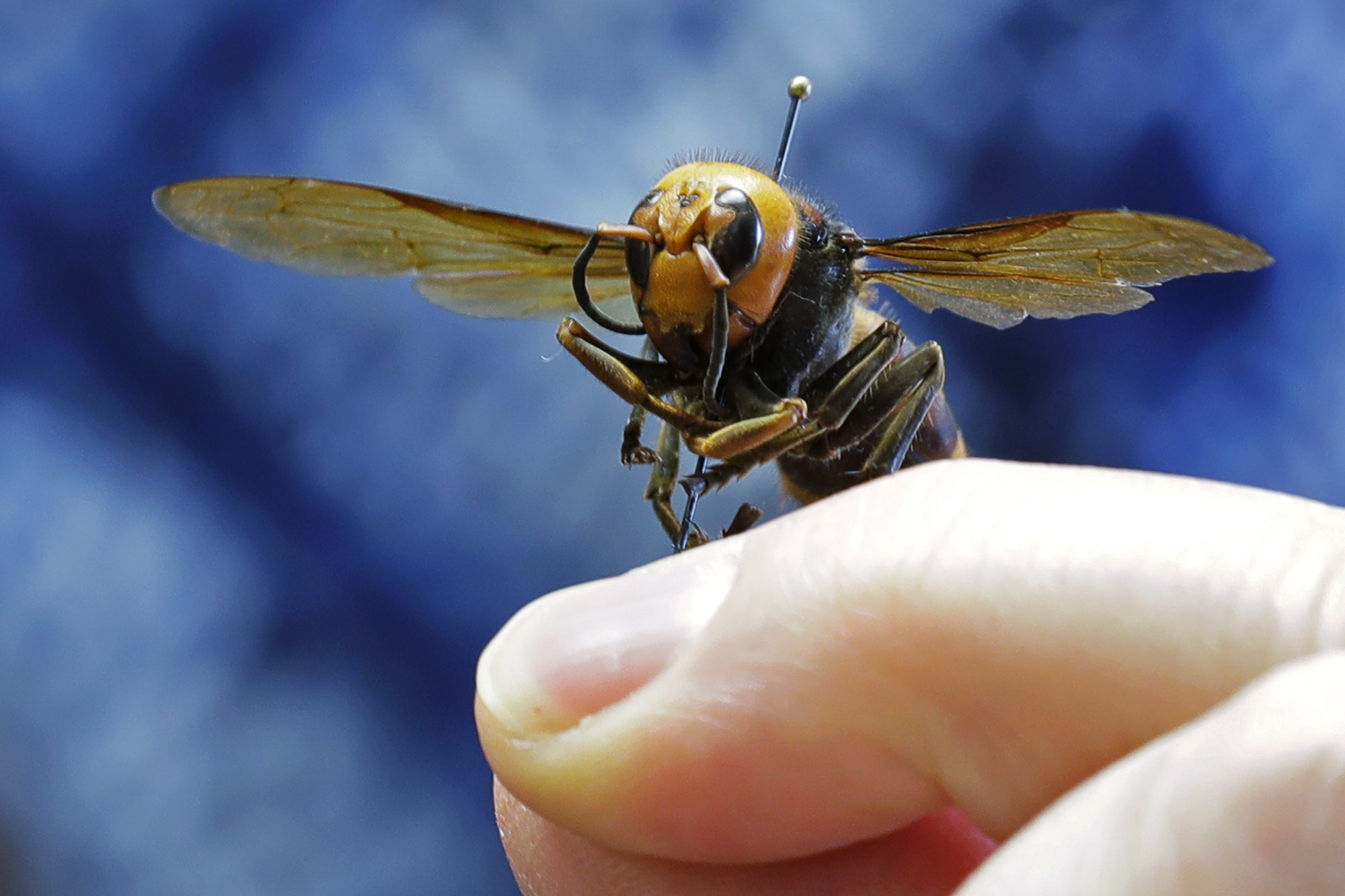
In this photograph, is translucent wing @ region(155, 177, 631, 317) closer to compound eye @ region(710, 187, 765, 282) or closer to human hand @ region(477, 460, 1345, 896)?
compound eye @ region(710, 187, 765, 282)

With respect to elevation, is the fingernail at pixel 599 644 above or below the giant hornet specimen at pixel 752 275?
below

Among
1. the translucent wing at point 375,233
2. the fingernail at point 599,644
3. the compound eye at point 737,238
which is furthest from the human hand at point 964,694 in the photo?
the translucent wing at point 375,233

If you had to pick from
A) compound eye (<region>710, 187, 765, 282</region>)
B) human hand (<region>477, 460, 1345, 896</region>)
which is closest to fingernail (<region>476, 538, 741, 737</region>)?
human hand (<region>477, 460, 1345, 896</region>)

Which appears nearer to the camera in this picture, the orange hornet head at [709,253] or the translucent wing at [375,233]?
the orange hornet head at [709,253]

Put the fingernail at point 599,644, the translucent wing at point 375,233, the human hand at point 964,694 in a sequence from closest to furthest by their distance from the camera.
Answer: the human hand at point 964,694
the fingernail at point 599,644
the translucent wing at point 375,233

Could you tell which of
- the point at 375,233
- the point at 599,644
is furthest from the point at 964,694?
the point at 375,233

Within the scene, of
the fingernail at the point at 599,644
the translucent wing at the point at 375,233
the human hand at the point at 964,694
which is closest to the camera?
the human hand at the point at 964,694

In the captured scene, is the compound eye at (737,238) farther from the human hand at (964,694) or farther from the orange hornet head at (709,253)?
the human hand at (964,694)
